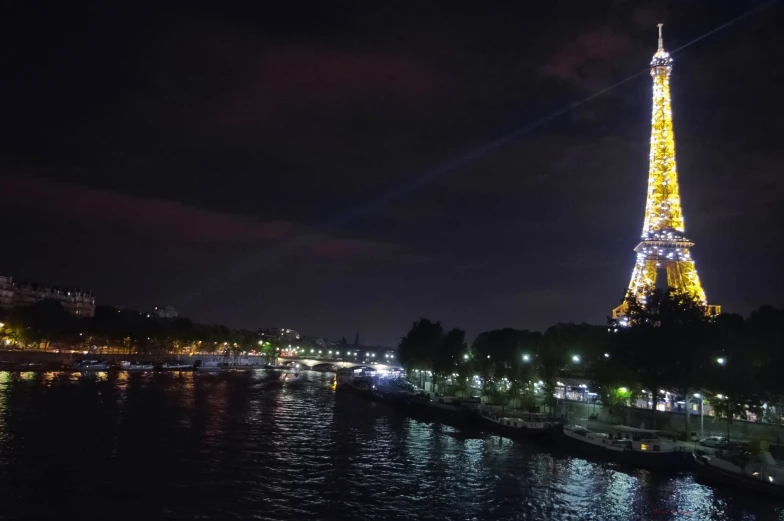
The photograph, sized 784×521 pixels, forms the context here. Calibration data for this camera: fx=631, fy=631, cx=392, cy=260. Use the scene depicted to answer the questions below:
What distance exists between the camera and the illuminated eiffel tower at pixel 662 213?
98.1m

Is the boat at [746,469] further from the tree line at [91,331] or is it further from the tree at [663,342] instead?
the tree line at [91,331]

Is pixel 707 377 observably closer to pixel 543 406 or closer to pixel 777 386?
pixel 777 386

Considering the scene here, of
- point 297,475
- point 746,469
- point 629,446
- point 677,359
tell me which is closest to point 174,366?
point 297,475

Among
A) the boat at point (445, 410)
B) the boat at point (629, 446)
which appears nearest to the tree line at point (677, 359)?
the boat at point (629, 446)

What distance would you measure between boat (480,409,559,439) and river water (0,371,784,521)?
207cm

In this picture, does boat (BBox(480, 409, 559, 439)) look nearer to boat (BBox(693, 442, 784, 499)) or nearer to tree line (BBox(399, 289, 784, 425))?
tree line (BBox(399, 289, 784, 425))

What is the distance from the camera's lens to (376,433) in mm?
61938

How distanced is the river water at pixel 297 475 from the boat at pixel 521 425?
2.07m

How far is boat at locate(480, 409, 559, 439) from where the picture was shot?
5906cm

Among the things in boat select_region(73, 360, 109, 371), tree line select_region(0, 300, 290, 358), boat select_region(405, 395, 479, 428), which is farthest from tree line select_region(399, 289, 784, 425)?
tree line select_region(0, 300, 290, 358)

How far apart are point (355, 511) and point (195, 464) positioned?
14.8 meters

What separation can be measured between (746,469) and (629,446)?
30.7 feet

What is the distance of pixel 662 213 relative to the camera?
101 metres

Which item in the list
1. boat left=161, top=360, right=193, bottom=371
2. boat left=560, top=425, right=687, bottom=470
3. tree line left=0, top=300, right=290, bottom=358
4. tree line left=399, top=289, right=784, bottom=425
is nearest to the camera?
boat left=560, top=425, right=687, bottom=470
